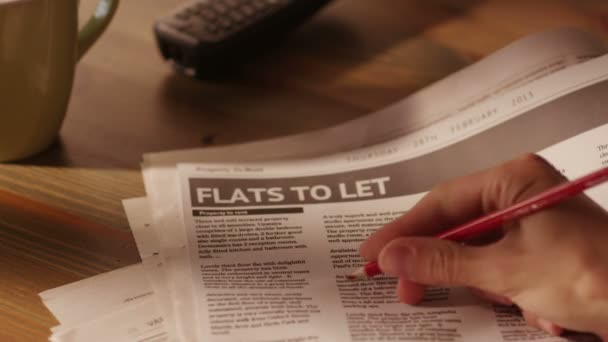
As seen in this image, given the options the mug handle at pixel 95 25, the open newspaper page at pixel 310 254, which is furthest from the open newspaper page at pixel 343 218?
the mug handle at pixel 95 25

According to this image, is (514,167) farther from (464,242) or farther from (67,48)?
(67,48)

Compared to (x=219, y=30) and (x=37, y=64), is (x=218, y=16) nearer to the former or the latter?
(x=219, y=30)

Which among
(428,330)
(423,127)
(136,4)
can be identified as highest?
(136,4)

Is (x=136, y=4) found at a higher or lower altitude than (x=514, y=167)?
higher

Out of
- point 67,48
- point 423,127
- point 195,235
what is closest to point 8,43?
point 67,48

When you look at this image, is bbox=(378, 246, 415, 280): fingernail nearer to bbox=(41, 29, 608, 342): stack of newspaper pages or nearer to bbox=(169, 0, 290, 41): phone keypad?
bbox=(41, 29, 608, 342): stack of newspaper pages

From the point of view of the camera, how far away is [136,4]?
725 mm

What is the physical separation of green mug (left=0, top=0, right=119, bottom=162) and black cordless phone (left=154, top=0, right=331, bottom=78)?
8 cm

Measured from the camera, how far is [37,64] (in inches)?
19.0

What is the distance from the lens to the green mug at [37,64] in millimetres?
458

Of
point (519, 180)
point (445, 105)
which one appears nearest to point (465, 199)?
point (519, 180)

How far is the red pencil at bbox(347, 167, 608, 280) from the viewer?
14.7 inches

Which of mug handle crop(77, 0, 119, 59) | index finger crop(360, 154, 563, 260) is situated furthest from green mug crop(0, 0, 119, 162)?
index finger crop(360, 154, 563, 260)

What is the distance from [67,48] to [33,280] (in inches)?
5.9
